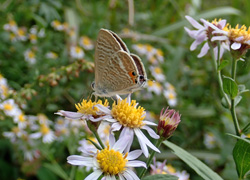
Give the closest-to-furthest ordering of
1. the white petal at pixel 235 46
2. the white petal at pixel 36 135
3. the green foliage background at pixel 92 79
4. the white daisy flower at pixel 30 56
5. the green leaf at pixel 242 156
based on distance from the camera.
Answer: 1. the green leaf at pixel 242 156
2. the white petal at pixel 235 46
3. the white petal at pixel 36 135
4. the green foliage background at pixel 92 79
5. the white daisy flower at pixel 30 56

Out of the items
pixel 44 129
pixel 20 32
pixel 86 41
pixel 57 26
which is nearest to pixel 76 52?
pixel 86 41

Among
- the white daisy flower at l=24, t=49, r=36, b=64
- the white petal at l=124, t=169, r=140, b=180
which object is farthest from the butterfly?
the white daisy flower at l=24, t=49, r=36, b=64

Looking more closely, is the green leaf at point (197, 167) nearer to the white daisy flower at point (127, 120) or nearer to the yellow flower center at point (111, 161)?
the white daisy flower at point (127, 120)

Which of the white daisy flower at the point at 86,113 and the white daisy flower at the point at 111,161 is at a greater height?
the white daisy flower at the point at 86,113

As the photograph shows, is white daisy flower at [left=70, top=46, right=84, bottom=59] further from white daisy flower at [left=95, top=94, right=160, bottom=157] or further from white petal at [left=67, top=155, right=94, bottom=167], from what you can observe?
white petal at [left=67, top=155, right=94, bottom=167]

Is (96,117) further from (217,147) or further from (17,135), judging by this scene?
(217,147)

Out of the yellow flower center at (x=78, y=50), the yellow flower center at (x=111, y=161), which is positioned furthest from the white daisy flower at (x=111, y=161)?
the yellow flower center at (x=78, y=50)
